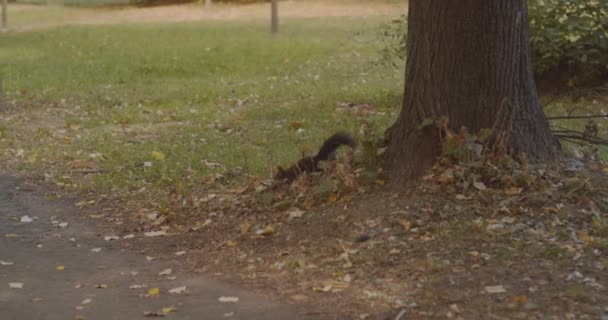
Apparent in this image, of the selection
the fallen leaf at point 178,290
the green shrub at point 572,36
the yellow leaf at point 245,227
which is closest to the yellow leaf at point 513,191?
the yellow leaf at point 245,227

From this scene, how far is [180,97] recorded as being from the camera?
44.6 feet

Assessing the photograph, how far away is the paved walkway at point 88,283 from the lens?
5316 mm

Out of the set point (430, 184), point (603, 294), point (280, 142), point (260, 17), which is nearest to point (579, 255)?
point (603, 294)

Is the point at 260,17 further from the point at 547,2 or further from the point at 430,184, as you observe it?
the point at 430,184

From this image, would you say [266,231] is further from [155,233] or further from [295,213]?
[155,233]

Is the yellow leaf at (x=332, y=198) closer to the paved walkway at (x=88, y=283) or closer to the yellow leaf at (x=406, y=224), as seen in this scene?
the yellow leaf at (x=406, y=224)

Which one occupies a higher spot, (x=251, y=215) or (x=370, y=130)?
(x=370, y=130)

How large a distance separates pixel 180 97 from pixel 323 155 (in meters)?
6.78

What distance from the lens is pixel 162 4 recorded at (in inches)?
1336

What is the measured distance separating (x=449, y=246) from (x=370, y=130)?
1.66 m

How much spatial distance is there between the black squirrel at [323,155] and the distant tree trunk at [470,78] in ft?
2.04

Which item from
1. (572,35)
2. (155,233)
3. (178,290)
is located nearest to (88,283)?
(178,290)

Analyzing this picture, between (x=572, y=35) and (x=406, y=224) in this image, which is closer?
(x=406, y=224)

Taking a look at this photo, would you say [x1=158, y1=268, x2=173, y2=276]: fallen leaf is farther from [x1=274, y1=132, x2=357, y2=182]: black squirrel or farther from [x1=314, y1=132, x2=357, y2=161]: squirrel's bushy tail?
[x1=314, y1=132, x2=357, y2=161]: squirrel's bushy tail
